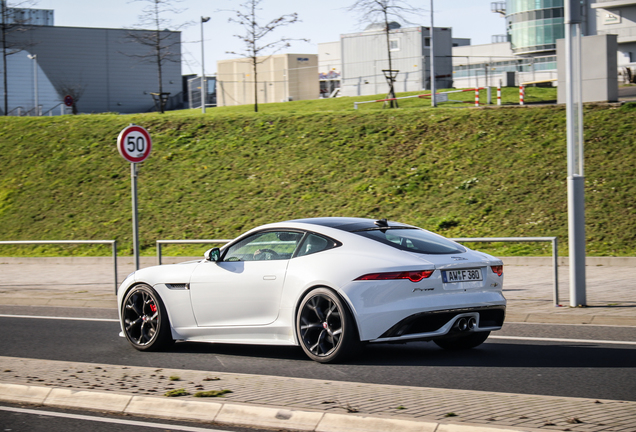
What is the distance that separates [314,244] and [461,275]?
1404mm

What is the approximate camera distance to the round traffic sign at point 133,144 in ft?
41.9

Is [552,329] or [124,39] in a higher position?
[124,39]

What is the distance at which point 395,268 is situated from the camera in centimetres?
689

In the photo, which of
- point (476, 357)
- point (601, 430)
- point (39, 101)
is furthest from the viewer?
point (39, 101)

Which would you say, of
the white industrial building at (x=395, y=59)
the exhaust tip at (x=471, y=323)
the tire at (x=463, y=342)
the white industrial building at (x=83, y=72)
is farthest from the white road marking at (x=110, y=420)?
the white industrial building at (x=83, y=72)

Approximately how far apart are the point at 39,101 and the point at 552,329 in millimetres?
62228

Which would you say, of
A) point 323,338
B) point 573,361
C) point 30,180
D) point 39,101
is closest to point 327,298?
point 323,338

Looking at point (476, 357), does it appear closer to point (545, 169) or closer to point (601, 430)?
point (601, 430)

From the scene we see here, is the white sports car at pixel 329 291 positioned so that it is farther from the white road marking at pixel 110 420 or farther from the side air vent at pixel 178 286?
the white road marking at pixel 110 420

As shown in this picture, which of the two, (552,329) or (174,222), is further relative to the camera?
(174,222)

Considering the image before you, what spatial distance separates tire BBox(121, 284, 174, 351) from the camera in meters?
8.34

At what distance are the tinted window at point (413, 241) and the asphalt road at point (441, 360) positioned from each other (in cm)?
106

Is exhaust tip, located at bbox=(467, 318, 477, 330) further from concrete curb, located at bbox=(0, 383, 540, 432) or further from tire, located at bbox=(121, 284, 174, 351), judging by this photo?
tire, located at bbox=(121, 284, 174, 351)

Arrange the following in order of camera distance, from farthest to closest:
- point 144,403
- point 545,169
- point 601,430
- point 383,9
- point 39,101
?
point 39,101, point 383,9, point 545,169, point 144,403, point 601,430
